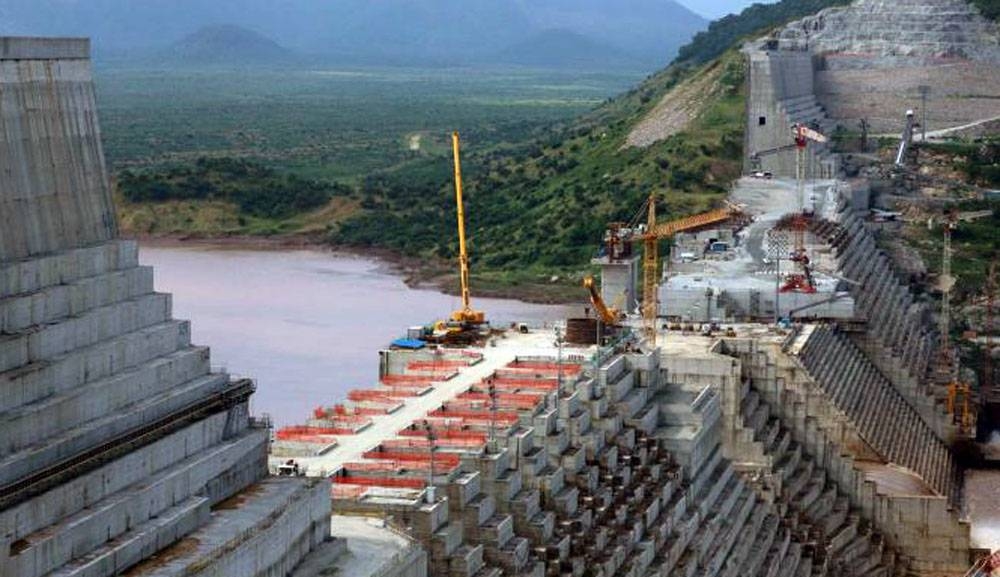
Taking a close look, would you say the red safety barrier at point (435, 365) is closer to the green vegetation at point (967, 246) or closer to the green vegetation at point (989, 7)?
the green vegetation at point (967, 246)

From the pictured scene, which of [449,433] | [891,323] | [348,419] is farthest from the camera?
[891,323]

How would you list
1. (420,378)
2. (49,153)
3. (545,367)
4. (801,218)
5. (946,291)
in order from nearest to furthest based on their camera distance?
(49,153), (420,378), (545,367), (801,218), (946,291)

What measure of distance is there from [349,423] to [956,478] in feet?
92.0

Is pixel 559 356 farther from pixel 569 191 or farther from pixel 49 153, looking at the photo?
pixel 569 191

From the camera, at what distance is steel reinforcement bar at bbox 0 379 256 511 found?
3128 cm

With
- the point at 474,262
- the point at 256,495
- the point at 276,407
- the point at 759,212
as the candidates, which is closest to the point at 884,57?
the point at 474,262

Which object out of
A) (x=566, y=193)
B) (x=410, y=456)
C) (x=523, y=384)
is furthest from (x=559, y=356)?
(x=566, y=193)

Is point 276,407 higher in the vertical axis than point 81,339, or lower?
lower

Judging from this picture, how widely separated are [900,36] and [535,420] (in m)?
82.8

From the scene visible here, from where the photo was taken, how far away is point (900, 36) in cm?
12544

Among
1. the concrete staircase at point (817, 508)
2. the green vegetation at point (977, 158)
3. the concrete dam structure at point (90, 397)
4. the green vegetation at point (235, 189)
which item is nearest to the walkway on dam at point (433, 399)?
the concrete staircase at point (817, 508)

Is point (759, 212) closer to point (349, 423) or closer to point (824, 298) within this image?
point (824, 298)

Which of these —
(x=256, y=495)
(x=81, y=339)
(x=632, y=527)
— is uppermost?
(x=81, y=339)

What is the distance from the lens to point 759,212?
9331cm
